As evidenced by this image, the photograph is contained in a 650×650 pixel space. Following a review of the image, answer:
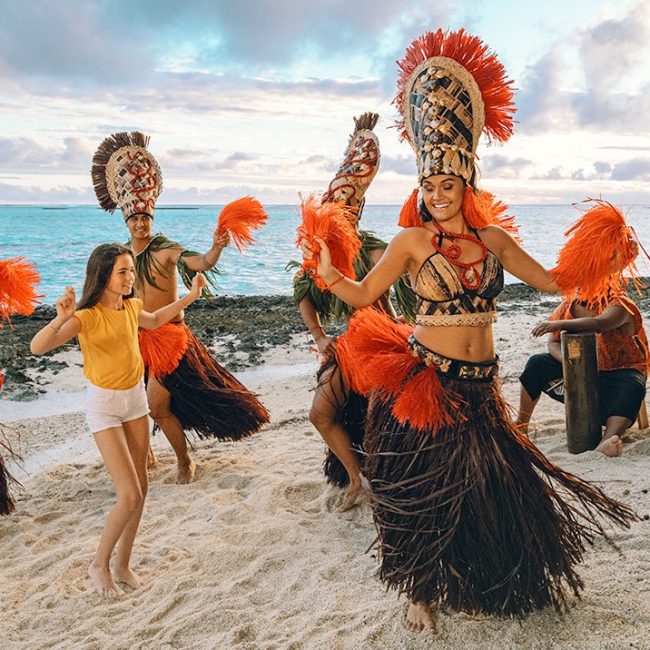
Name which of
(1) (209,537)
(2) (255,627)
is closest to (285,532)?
(1) (209,537)

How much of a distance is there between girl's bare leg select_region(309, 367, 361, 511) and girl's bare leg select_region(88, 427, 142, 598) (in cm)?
102

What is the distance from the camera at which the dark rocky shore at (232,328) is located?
336 inches

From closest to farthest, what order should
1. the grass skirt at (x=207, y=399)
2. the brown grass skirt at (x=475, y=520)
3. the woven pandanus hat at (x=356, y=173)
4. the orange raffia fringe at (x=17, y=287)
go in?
the brown grass skirt at (x=475, y=520) → the orange raffia fringe at (x=17, y=287) → the woven pandanus hat at (x=356, y=173) → the grass skirt at (x=207, y=399)

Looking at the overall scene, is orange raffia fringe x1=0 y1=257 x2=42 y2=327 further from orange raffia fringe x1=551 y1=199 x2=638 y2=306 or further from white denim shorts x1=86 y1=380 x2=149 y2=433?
orange raffia fringe x1=551 y1=199 x2=638 y2=306

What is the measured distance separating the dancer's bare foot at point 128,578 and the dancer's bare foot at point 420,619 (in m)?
1.32

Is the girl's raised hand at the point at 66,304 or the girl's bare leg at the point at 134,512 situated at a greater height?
the girl's raised hand at the point at 66,304

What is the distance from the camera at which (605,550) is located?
3385 millimetres

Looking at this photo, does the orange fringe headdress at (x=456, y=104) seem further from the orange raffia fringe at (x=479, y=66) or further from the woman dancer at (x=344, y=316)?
the woman dancer at (x=344, y=316)

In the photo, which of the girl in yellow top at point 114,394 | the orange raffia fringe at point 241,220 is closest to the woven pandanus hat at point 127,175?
the orange raffia fringe at point 241,220

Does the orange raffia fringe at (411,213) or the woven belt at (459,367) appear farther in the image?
the orange raffia fringe at (411,213)

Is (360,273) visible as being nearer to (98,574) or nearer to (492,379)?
(492,379)

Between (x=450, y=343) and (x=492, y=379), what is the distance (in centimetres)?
22

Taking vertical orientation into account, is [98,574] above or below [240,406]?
below

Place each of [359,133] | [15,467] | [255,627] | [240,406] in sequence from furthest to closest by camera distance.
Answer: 1. [15,467]
2. [240,406]
3. [359,133]
4. [255,627]
